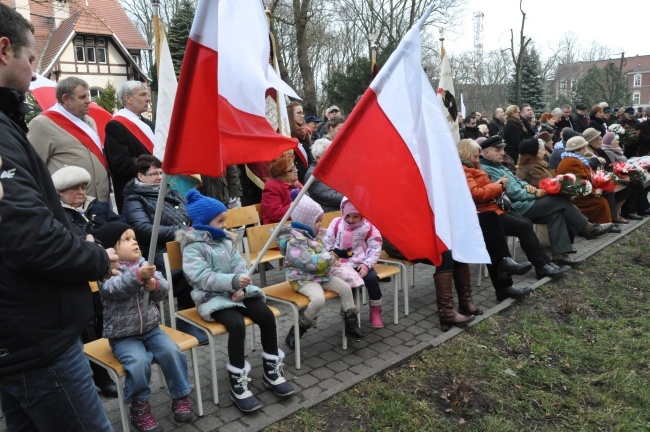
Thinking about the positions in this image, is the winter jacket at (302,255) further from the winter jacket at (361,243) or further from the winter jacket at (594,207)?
the winter jacket at (594,207)

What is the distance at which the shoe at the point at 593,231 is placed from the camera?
870cm

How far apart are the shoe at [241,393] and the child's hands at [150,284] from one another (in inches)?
33.8

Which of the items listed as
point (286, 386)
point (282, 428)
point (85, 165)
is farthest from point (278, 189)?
point (282, 428)

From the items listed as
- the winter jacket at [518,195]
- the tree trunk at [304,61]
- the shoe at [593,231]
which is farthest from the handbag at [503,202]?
the tree trunk at [304,61]

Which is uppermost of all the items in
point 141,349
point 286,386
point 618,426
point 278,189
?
point 278,189

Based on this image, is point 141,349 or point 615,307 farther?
point 615,307

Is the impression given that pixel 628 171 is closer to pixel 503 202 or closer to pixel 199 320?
pixel 503 202

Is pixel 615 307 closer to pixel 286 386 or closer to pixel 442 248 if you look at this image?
pixel 442 248

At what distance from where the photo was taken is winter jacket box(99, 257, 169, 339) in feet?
11.0

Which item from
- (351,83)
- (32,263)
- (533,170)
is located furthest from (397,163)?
(351,83)

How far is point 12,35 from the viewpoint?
6.45ft

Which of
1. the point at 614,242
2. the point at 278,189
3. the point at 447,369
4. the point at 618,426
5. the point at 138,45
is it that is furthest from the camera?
the point at 138,45

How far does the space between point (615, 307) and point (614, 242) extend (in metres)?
3.26

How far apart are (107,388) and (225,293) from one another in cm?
114
